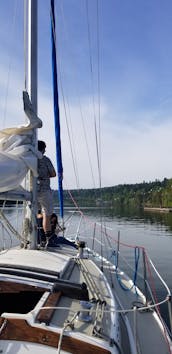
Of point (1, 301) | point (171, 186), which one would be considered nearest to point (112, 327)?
point (1, 301)

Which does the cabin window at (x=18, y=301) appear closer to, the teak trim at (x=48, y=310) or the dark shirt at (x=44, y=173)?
the teak trim at (x=48, y=310)

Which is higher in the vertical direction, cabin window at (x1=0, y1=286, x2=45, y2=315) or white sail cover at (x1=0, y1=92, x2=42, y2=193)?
white sail cover at (x1=0, y1=92, x2=42, y2=193)

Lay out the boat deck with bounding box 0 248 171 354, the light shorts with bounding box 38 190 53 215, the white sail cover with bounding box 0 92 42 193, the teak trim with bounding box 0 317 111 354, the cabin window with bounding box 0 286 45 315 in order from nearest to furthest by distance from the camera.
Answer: the teak trim with bounding box 0 317 111 354 < the boat deck with bounding box 0 248 171 354 < the cabin window with bounding box 0 286 45 315 < the white sail cover with bounding box 0 92 42 193 < the light shorts with bounding box 38 190 53 215

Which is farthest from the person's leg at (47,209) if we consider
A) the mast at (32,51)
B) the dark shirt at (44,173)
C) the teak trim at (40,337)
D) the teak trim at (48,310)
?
the teak trim at (40,337)

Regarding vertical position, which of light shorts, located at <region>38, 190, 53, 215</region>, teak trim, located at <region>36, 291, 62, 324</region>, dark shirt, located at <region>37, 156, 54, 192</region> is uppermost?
dark shirt, located at <region>37, 156, 54, 192</region>

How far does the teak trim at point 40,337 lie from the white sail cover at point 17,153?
1.93m

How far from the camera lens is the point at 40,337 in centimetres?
291

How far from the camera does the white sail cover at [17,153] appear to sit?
4551mm

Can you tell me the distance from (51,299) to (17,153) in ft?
7.79

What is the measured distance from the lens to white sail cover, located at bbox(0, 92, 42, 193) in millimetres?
4551

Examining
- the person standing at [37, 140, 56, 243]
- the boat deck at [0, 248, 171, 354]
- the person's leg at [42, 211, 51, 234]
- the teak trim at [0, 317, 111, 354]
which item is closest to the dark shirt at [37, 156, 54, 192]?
the person standing at [37, 140, 56, 243]

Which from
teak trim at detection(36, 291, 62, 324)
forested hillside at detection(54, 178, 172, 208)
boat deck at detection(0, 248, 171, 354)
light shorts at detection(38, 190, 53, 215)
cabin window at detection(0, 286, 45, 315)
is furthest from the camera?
forested hillside at detection(54, 178, 172, 208)

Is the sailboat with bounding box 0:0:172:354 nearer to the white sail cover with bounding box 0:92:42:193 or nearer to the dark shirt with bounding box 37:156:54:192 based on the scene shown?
the white sail cover with bounding box 0:92:42:193

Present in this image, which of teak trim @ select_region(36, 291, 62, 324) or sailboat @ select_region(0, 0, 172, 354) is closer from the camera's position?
sailboat @ select_region(0, 0, 172, 354)
